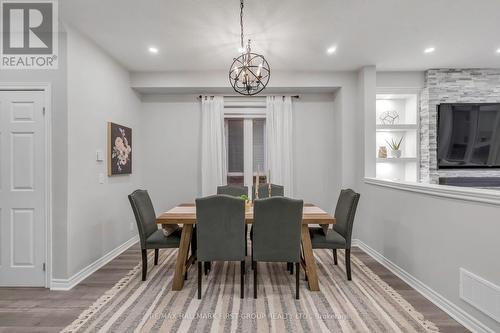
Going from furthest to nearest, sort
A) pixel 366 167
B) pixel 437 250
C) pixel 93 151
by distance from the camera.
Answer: pixel 366 167, pixel 93 151, pixel 437 250

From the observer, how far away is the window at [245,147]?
4.40 metres

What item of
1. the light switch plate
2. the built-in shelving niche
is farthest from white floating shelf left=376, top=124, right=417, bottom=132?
the light switch plate

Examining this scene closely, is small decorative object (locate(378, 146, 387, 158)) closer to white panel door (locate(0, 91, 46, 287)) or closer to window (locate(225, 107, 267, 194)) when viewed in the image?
window (locate(225, 107, 267, 194))

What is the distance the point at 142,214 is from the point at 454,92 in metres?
4.77

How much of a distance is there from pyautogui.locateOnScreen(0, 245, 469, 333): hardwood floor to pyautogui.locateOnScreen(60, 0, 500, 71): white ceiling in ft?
8.91

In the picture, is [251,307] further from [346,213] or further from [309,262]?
[346,213]

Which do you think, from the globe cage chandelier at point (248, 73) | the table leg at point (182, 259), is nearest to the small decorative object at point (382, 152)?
the globe cage chandelier at point (248, 73)

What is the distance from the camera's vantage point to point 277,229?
2309 mm

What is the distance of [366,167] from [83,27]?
3.96 metres

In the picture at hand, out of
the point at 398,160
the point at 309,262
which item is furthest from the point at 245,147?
the point at 398,160

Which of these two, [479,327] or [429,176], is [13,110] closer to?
[479,327]

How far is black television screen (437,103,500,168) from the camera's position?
3852 mm

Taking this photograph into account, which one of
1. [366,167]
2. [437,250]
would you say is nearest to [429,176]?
→ [366,167]

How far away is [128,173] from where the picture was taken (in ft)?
12.6
